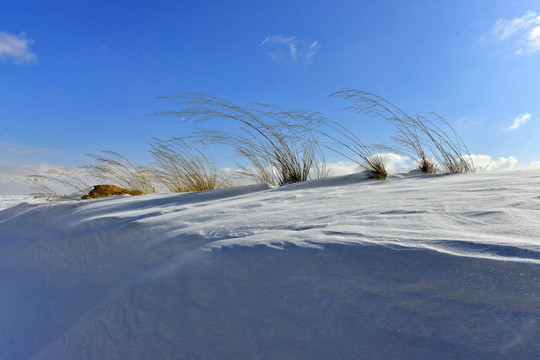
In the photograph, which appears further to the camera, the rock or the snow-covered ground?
the rock

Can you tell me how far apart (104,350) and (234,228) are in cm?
53

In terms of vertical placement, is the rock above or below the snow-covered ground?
above

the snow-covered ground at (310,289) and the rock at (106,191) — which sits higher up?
the rock at (106,191)

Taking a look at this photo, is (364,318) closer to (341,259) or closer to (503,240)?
(341,259)

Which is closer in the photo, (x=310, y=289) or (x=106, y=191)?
(x=310, y=289)

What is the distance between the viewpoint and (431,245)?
0.88m

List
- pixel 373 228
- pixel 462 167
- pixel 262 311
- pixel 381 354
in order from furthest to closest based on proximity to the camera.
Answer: pixel 462 167 < pixel 373 228 < pixel 262 311 < pixel 381 354

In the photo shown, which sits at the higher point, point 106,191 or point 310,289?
point 106,191

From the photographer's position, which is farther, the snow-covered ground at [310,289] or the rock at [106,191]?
the rock at [106,191]

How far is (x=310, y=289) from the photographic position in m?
0.82

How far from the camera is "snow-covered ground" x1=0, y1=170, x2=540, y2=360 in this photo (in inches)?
27.2

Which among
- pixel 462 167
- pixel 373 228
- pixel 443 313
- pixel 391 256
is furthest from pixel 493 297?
pixel 462 167

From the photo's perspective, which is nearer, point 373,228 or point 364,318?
point 364,318

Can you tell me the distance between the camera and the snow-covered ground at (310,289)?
0.69 m
